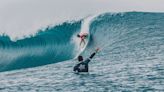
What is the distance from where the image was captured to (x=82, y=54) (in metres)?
58.3

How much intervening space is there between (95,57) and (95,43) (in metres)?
3.45

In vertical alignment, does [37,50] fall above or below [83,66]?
above

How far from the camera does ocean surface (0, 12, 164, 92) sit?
4775cm

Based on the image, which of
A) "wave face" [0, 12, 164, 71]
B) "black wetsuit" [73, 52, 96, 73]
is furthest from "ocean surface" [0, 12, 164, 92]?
"black wetsuit" [73, 52, 96, 73]

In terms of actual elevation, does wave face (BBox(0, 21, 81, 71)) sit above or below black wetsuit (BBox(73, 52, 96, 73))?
above

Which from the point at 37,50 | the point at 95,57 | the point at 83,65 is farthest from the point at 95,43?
the point at 83,65

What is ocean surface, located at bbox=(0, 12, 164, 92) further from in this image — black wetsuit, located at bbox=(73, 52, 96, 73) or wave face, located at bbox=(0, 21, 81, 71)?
black wetsuit, located at bbox=(73, 52, 96, 73)

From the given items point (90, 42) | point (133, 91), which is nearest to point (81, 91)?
point (133, 91)

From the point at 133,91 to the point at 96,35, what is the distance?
1953 cm

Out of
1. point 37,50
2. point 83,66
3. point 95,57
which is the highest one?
point 37,50

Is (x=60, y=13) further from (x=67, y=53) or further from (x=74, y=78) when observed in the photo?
(x=74, y=78)

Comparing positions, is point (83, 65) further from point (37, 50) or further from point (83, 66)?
point (37, 50)

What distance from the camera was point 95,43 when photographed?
2394 inches

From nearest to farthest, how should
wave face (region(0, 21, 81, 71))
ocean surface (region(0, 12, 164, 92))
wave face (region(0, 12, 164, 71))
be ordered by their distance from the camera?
ocean surface (region(0, 12, 164, 92))
wave face (region(0, 12, 164, 71))
wave face (region(0, 21, 81, 71))
